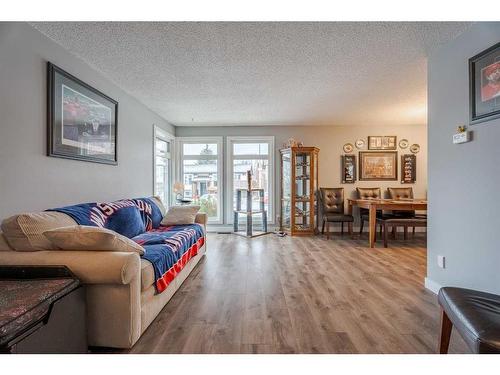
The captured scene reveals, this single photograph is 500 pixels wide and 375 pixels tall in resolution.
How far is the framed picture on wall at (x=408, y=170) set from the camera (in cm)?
560

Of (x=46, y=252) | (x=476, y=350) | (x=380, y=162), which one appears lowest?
(x=476, y=350)

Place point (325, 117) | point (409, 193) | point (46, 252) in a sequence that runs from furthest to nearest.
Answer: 1. point (409, 193)
2. point (325, 117)
3. point (46, 252)

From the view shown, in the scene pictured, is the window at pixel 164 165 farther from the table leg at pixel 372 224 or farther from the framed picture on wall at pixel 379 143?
the framed picture on wall at pixel 379 143

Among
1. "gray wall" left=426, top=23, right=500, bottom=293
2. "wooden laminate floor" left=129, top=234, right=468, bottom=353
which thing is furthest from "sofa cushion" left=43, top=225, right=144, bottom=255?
"gray wall" left=426, top=23, right=500, bottom=293

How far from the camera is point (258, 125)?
5668mm

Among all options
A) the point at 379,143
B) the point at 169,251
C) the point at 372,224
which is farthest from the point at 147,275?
the point at 379,143

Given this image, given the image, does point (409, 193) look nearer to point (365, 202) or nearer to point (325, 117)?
point (365, 202)

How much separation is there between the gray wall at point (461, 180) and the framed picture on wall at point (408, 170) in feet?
11.2

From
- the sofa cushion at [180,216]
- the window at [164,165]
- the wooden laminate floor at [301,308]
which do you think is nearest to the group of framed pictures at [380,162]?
the wooden laminate floor at [301,308]

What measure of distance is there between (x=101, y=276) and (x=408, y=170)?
6.09 meters

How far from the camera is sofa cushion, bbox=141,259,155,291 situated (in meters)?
1.74

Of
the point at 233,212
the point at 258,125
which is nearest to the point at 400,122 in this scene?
the point at 258,125

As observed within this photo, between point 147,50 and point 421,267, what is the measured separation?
13.1ft

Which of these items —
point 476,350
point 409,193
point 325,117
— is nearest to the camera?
point 476,350
